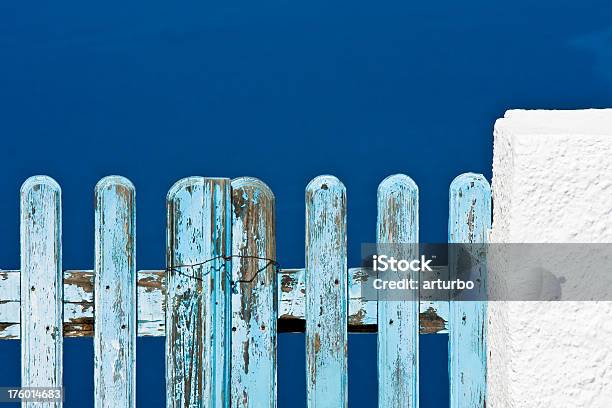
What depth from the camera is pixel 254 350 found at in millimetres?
2982

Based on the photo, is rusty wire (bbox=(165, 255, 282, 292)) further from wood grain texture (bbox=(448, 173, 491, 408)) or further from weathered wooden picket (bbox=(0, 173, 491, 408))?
wood grain texture (bbox=(448, 173, 491, 408))

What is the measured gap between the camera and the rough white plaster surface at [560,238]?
187 cm

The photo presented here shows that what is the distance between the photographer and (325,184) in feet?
9.61

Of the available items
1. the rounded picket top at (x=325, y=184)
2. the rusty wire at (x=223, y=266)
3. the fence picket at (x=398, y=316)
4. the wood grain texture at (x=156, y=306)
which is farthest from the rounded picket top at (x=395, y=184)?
the rusty wire at (x=223, y=266)

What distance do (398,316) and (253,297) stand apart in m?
0.49

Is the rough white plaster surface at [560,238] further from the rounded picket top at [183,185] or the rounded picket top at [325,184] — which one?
the rounded picket top at [183,185]

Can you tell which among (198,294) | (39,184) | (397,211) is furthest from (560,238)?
(39,184)

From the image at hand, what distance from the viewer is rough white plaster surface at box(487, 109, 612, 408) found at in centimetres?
187

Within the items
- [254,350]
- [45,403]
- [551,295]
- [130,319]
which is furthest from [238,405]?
[551,295]

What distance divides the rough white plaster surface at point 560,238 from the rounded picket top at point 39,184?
1.63 metres

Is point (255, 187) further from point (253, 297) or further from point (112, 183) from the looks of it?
point (112, 183)

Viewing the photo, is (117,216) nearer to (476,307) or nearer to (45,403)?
(45,403)

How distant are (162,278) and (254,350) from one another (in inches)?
15.2

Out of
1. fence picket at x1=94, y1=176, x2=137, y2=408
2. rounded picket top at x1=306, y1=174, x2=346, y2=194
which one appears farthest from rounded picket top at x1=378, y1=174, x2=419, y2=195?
fence picket at x1=94, y1=176, x2=137, y2=408
